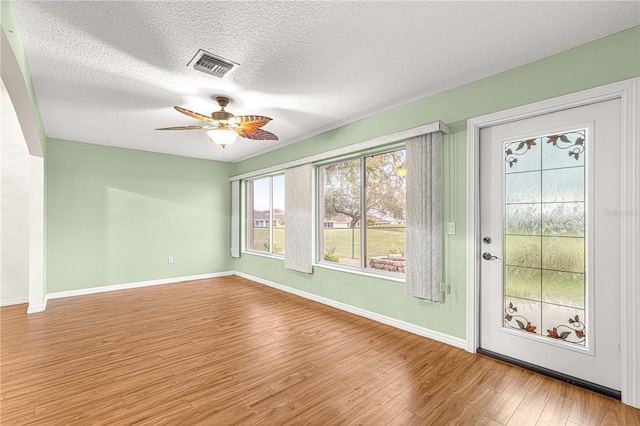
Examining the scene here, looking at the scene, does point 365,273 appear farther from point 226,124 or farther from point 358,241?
point 226,124

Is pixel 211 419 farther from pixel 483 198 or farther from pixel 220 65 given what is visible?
pixel 483 198

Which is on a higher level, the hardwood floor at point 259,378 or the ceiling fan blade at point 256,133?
the ceiling fan blade at point 256,133

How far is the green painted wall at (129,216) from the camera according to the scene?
15.9 ft

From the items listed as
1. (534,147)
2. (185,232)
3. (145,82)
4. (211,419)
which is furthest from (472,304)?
(185,232)

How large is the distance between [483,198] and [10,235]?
660 cm

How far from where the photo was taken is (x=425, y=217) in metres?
3.12

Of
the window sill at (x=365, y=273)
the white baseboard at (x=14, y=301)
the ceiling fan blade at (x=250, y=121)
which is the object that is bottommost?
the white baseboard at (x=14, y=301)

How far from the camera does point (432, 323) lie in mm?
3127

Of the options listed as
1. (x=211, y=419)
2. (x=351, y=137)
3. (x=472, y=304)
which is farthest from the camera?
(x=351, y=137)

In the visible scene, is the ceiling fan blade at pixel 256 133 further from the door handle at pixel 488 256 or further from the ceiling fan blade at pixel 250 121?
the door handle at pixel 488 256

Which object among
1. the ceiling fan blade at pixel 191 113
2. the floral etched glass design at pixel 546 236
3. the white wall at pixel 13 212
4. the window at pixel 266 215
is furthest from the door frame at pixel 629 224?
the white wall at pixel 13 212

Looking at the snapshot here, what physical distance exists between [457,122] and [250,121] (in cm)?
211

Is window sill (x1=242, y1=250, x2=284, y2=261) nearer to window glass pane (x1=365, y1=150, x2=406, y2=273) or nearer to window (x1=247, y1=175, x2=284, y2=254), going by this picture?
window (x1=247, y1=175, x2=284, y2=254)

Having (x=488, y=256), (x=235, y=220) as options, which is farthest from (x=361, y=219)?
(x=235, y=220)
